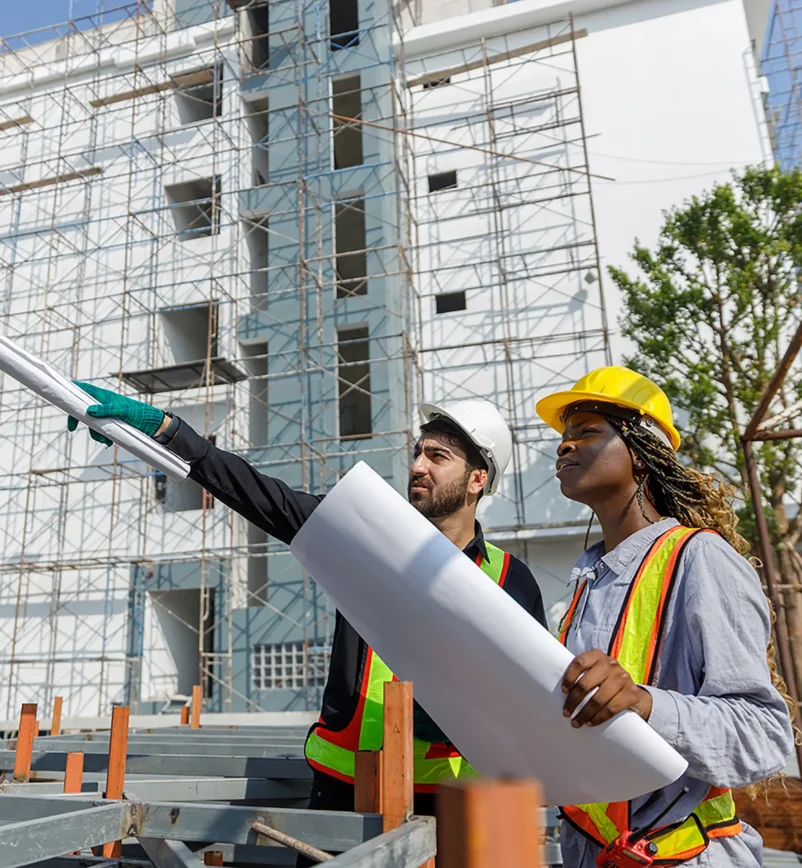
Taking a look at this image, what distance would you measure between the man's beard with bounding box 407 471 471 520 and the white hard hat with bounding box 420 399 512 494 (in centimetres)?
22

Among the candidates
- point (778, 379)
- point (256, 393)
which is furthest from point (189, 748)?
point (256, 393)

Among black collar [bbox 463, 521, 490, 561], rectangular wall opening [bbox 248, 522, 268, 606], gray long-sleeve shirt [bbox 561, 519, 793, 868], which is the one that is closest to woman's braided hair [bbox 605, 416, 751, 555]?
gray long-sleeve shirt [bbox 561, 519, 793, 868]

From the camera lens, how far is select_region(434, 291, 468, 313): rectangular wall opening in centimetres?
1527

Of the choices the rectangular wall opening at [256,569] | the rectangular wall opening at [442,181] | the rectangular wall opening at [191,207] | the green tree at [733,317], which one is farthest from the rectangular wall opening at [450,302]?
the rectangular wall opening at [256,569]

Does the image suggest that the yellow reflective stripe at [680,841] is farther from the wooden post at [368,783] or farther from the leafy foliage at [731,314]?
the leafy foliage at [731,314]

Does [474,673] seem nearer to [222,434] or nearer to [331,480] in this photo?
[331,480]

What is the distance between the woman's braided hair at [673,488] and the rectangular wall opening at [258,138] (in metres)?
16.5

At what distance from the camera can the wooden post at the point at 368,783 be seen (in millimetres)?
1829

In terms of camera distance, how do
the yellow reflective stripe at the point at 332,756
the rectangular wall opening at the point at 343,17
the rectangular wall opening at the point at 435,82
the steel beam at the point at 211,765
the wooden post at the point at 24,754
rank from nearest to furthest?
the yellow reflective stripe at the point at 332,756
the steel beam at the point at 211,765
the wooden post at the point at 24,754
the rectangular wall opening at the point at 435,82
the rectangular wall opening at the point at 343,17

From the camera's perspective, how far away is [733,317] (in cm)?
1124

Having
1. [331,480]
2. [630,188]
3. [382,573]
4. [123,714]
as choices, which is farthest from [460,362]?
[382,573]

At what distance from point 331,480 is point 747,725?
502 inches

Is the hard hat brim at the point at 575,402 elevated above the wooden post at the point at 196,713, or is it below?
above

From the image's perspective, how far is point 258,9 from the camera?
59.3 feet
